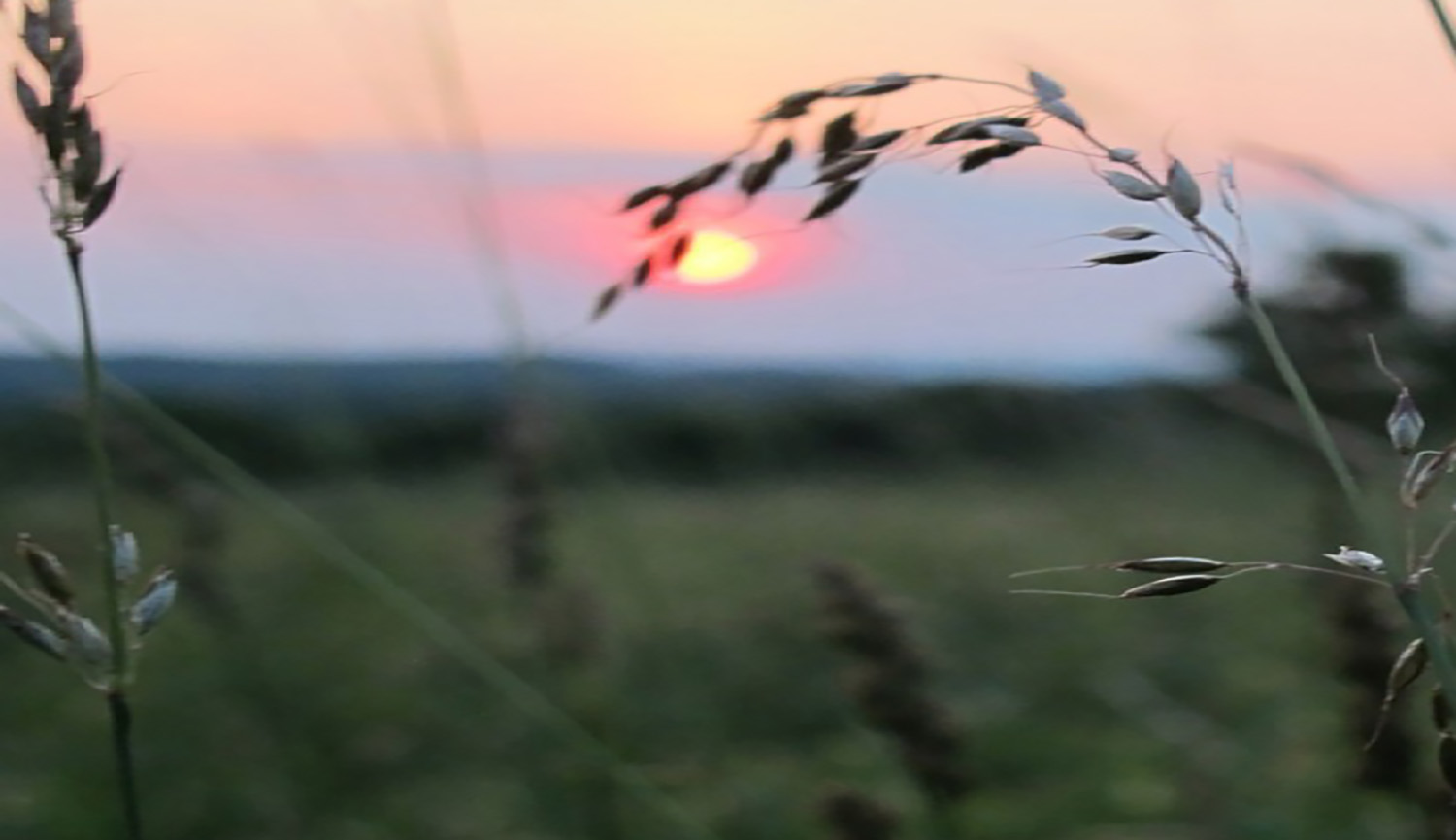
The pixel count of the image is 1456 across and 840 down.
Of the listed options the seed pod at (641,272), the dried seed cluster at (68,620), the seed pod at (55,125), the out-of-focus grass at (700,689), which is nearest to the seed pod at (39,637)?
the dried seed cluster at (68,620)

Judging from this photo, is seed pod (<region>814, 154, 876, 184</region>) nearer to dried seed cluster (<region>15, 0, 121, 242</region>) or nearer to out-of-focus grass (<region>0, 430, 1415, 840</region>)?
dried seed cluster (<region>15, 0, 121, 242</region>)

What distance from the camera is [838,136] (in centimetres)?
42

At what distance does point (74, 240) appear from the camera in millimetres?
308

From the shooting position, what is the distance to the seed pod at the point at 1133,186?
0.30 meters

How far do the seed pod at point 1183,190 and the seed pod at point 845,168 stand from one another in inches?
3.2

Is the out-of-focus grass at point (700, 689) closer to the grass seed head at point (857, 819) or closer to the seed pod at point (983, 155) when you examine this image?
the grass seed head at point (857, 819)

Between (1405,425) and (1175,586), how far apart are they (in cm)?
6

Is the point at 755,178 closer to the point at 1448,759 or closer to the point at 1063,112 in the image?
the point at 1063,112

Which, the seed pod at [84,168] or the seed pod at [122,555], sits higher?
the seed pod at [84,168]

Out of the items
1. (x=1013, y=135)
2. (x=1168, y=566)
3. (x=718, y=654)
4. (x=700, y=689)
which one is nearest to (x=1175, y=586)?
(x=1168, y=566)

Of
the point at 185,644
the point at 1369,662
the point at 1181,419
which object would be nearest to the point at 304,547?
the point at 185,644

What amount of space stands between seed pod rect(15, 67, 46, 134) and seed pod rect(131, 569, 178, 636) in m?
0.11

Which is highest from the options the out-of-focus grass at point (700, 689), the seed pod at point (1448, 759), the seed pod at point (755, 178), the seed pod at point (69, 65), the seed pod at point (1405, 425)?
the seed pod at point (69, 65)

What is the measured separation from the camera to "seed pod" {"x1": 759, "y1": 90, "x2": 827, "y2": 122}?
0.37 meters
